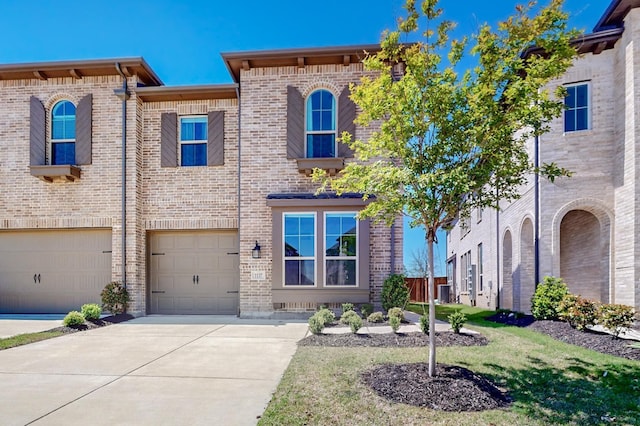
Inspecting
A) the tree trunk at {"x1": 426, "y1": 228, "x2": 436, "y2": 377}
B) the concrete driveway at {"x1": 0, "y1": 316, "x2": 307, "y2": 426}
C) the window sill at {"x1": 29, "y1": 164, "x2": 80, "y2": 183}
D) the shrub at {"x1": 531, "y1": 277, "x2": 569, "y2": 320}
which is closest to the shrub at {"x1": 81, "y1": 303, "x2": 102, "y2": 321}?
the concrete driveway at {"x1": 0, "y1": 316, "x2": 307, "y2": 426}

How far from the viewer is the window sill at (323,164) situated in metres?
10.1

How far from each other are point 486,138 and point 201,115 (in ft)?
28.5

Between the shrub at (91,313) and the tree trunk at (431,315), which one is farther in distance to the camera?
the shrub at (91,313)

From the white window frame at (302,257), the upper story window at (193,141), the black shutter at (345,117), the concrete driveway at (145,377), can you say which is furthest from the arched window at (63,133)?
the black shutter at (345,117)

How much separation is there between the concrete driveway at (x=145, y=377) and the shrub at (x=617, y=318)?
228 inches

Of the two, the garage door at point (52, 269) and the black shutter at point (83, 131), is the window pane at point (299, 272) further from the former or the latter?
the black shutter at point (83, 131)

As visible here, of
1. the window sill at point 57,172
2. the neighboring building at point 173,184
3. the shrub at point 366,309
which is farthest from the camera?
the window sill at point 57,172

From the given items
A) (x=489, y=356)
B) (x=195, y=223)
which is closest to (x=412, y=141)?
(x=489, y=356)

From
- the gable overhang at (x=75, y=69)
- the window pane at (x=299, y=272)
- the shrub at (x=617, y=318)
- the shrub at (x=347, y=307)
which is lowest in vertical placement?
the shrub at (x=347, y=307)

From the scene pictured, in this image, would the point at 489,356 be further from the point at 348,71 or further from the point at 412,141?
the point at 348,71

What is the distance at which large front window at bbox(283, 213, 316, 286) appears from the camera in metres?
10.2

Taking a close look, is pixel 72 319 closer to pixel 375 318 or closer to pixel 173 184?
pixel 173 184

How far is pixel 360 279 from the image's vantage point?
32.9ft

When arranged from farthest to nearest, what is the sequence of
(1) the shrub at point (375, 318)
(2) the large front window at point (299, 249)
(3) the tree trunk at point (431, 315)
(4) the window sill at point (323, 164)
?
(2) the large front window at point (299, 249)
(4) the window sill at point (323, 164)
(1) the shrub at point (375, 318)
(3) the tree trunk at point (431, 315)
